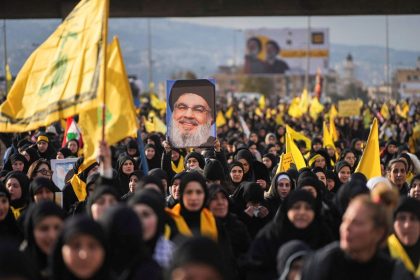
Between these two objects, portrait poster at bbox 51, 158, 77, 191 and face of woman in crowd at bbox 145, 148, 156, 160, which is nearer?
portrait poster at bbox 51, 158, 77, 191

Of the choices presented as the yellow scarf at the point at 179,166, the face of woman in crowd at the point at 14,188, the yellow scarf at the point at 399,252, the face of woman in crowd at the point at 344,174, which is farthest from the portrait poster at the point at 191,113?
the yellow scarf at the point at 399,252

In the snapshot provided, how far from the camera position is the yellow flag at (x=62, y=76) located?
8.45 metres

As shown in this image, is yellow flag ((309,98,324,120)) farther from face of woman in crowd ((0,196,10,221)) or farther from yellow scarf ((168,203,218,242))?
yellow scarf ((168,203,218,242))

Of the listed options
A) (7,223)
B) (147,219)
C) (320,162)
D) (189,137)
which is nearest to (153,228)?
(147,219)

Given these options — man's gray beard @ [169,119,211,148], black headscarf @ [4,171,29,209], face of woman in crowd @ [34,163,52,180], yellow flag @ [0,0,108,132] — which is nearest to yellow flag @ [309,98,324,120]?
man's gray beard @ [169,119,211,148]

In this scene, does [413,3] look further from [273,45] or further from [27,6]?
[273,45]

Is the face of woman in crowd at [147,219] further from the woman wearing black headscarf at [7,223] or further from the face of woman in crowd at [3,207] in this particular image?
the face of woman in crowd at [3,207]

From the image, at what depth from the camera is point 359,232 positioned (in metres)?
5.63

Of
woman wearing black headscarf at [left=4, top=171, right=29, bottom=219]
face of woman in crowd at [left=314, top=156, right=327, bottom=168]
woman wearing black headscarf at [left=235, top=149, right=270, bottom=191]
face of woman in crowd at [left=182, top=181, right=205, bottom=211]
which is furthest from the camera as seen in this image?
face of woman in crowd at [left=314, top=156, right=327, bottom=168]

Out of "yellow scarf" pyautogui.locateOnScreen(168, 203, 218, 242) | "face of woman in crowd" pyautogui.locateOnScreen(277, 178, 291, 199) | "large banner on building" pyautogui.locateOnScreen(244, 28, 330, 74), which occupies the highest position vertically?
"large banner on building" pyautogui.locateOnScreen(244, 28, 330, 74)

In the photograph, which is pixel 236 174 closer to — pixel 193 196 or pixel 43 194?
pixel 43 194

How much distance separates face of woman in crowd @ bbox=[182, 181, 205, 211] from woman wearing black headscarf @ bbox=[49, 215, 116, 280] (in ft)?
7.53

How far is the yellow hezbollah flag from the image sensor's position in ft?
27.1

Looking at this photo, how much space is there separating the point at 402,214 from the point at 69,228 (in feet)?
8.21
